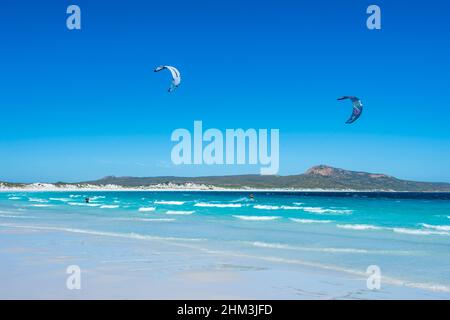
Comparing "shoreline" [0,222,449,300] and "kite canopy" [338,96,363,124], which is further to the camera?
"kite canopy" [338,96,363,124]

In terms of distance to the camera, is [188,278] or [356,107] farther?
[356,107]

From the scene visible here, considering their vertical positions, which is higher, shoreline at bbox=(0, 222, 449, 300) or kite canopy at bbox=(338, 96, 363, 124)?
kite canopy at bbox=(338, 96, 363, 124)

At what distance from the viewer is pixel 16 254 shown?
44.3 feet

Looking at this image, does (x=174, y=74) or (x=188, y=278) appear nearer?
(x=188, y=278)

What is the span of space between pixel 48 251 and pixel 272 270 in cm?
639

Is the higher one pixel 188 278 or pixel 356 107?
pixel 356 107

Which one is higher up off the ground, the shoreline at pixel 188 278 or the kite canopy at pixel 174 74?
the kite canopy at pixel 174 74

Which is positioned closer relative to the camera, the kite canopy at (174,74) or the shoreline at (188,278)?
the shoreline at (188,278)

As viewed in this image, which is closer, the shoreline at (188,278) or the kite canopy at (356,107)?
the shoreline at (188,278)

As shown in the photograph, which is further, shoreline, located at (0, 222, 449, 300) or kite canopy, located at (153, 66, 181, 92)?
kite canopy, located at (153, 66, 181, 92)

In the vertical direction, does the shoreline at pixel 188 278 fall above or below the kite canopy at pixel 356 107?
below

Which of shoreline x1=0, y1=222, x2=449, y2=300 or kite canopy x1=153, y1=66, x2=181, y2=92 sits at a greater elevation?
kite canopy x1=153, y1=66, x2=181, y2=92
